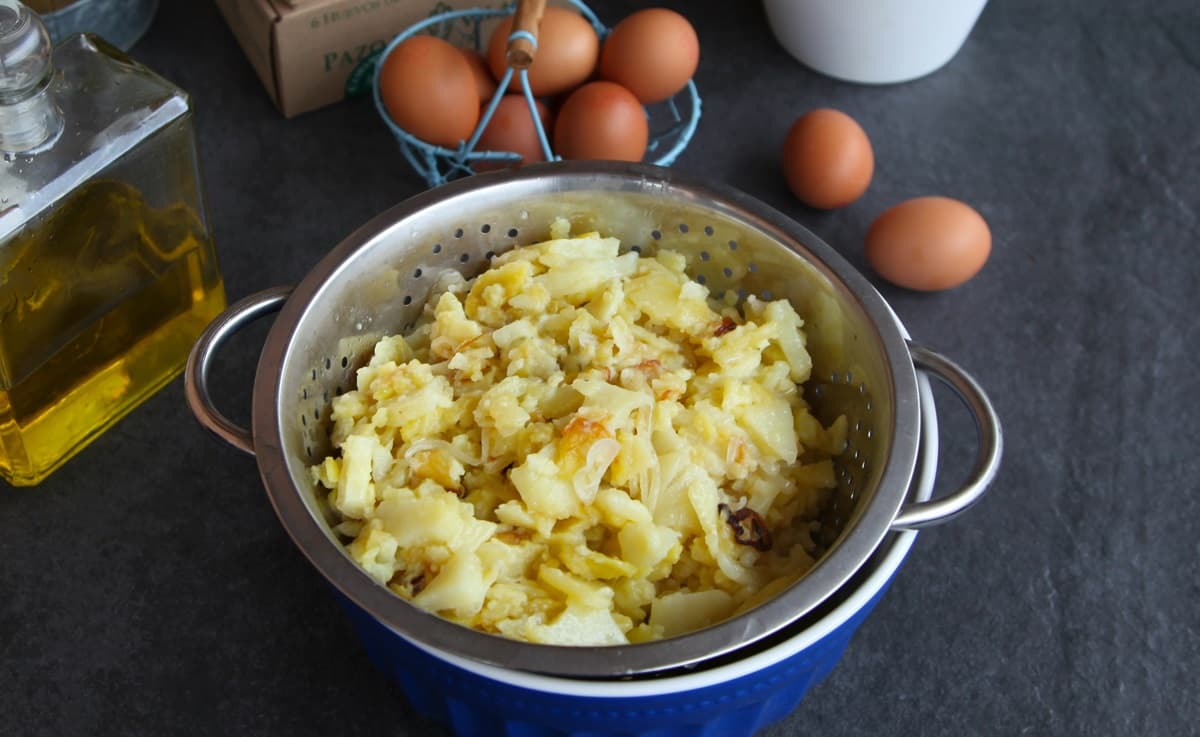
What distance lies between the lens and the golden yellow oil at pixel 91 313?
47.9 inches

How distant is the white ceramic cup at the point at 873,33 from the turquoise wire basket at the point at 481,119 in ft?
0.60

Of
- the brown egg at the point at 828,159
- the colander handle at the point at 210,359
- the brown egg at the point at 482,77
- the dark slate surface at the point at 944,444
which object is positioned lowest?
the dark slate surface at the point at 944,444

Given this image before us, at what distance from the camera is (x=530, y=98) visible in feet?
4.62

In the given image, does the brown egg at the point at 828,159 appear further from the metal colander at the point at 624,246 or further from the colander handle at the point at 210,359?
the colander handle at the point at 210,359

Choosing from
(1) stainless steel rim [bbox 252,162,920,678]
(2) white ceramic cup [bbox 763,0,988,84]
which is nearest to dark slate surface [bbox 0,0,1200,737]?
(2) white ceramic cup [bbox 763,0,988,84]

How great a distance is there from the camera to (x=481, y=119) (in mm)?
1542

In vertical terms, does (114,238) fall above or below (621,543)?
above

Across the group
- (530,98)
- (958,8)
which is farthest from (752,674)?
(958,8)

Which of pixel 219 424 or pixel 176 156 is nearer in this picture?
pixel 219 424

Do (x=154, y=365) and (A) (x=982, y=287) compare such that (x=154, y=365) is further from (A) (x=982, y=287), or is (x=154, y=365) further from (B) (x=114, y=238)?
(A) (x=982, y=287)

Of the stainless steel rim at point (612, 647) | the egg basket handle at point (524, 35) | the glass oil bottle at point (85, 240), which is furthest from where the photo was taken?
the egg basket handle at point (524, 35)

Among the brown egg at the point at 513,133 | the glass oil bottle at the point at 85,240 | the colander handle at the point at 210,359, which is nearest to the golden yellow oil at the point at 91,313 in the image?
the glass oil bottle at the point at 85,240

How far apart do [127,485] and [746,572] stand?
713 mm

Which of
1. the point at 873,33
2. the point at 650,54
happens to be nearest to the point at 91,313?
the point at 650,54
